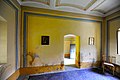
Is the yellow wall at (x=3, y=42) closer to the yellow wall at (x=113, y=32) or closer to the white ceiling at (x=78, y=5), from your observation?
the white ceiling at (x=78, y=5)

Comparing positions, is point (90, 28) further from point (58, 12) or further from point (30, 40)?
point (30, 40)

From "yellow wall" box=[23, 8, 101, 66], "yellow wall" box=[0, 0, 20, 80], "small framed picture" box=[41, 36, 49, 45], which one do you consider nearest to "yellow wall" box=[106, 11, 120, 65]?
"yellow wall" box=[23, 8, 101, 66]

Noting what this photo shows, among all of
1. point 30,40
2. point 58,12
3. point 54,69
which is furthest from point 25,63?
point 58,12

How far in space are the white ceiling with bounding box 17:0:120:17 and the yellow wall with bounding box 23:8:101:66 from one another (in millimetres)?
552

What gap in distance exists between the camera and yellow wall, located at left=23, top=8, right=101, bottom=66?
4.28 m

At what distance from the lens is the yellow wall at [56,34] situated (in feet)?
14.0

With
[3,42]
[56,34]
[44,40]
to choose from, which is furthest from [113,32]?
[3,42]

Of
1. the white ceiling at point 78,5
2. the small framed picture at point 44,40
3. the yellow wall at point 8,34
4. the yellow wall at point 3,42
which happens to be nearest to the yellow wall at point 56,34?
the small framed picture at point 44,40

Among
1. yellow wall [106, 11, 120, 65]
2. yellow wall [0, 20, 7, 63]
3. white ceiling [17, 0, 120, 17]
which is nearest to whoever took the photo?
yellow wall [0, 20, 7, 63]

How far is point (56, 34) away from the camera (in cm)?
466

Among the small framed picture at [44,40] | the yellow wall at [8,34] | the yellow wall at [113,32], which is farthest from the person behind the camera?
the yellow wall at [113,32]

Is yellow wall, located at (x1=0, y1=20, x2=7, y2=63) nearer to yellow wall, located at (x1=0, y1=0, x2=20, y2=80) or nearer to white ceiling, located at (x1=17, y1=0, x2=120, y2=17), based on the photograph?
yellow wall, located at (x1=0, y1=0, x2=20, y2=80)

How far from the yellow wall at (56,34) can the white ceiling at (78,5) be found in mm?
552

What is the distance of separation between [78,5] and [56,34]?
1994 millimetres
